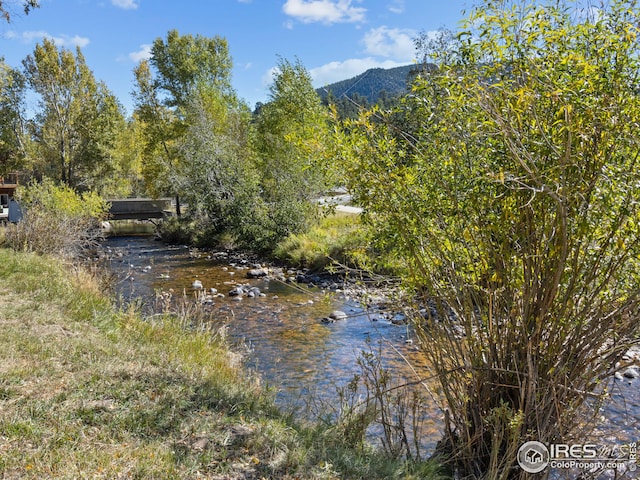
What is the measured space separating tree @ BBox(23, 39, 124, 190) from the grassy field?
105 ft

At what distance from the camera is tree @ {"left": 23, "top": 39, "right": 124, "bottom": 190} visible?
1278 inches

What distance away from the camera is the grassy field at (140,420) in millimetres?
3045

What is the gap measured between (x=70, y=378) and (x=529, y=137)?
4.11 meters

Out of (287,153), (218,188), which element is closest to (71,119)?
(218,188)

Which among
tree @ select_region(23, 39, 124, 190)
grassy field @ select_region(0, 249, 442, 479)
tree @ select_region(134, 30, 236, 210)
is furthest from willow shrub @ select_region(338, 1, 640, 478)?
tree @ select_region(23, 39, 124, 190)

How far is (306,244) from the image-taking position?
60.0 feet

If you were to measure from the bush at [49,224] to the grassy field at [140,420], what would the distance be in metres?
7.83

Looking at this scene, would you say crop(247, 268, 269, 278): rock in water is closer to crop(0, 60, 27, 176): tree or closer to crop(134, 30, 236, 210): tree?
crop(134, 30, 236, 210): tree

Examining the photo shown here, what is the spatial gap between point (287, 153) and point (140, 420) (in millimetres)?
20545

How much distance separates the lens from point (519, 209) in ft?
10.8

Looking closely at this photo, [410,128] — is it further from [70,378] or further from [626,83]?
[70,378]

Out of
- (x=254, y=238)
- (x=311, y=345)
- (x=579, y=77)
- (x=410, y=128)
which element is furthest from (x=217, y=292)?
(x=579, y=77)
